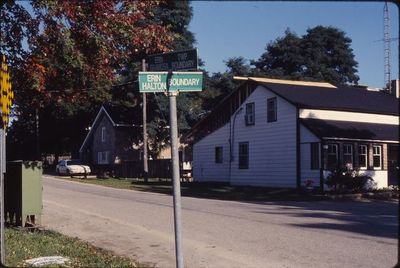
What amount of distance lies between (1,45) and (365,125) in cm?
2420

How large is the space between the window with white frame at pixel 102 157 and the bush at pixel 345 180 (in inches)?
1211

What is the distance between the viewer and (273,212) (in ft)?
57.2

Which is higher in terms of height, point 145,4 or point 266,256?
point 145,4

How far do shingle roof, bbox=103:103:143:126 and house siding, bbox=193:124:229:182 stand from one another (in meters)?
14.3

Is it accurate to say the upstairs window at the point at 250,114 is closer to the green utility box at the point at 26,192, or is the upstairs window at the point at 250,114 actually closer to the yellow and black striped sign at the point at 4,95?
the green utility box at the point at 26,192

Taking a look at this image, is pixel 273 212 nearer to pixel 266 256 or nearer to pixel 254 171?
pixel 266 256

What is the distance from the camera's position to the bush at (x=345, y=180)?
25766 millimetres

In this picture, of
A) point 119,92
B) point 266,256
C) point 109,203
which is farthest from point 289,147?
point 119,92

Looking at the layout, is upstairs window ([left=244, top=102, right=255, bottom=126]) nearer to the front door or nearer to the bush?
the bush

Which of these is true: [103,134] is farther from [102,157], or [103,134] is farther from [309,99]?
[309,99]

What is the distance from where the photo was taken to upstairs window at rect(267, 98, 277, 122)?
30.8 meters

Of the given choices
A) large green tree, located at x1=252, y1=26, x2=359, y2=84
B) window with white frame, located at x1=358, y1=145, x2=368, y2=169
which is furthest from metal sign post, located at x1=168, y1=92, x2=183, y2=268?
large green tree, located at x1=252, y1=26, x2=359, y2=84

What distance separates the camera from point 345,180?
1016 inches

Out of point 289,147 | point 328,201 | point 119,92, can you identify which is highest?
point 119,92
